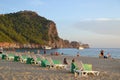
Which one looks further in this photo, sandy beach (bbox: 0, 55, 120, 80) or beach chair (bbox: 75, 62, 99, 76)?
beach chair (bbox: 75, 62, 99, 76)

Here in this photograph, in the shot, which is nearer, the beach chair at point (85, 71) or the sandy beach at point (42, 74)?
the sandy beach at point (42, 74)

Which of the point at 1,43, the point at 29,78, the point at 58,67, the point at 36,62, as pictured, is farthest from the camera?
the point at 1,43

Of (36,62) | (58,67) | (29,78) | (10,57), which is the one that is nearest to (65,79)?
(29,78)

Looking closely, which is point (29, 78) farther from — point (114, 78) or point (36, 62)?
point (36, 62)

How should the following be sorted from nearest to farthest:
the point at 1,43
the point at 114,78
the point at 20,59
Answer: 1. the point at 114,78
2. the point at 20,59
3. the point at 1,43

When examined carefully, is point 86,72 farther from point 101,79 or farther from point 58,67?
point 58,67

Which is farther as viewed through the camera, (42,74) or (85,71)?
(85,71)

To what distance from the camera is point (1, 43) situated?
170 meters

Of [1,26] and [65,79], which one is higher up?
A: [1,26]

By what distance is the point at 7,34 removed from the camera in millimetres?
192750

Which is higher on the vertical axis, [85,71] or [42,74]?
[85,71]

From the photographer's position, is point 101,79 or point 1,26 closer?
point 101,79

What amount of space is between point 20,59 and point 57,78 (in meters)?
14.9

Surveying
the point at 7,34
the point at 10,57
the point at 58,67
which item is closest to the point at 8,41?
the point at 7,34
